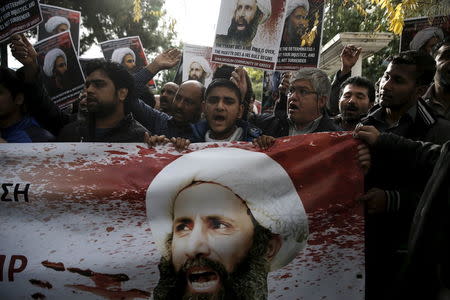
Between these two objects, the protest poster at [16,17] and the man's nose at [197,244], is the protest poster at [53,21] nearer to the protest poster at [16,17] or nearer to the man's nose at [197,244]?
the protest poster at [16,17]

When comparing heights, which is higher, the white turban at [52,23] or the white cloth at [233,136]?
the white turban at [52,23]

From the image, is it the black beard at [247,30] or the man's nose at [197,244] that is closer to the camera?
the man's nose at [197,244]

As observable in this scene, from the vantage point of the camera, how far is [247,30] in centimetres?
398

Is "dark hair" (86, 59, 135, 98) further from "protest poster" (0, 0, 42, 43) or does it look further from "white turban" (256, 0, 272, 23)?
"white turban" (256, 0, 272, 23)

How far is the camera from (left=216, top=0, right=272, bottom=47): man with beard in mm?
3980

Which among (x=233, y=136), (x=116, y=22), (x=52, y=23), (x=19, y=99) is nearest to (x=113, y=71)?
(x=19, y=99)

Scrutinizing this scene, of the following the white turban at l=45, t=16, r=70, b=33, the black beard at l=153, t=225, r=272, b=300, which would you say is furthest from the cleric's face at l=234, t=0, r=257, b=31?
the white turban at l=45, t=16, r=70, b=33

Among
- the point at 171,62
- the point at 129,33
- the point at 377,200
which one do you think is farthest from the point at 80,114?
the point at 129,33

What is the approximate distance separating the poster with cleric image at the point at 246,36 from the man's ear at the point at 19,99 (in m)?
1.53

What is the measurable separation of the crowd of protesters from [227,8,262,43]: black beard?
1.07ft

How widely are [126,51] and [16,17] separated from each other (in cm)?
267

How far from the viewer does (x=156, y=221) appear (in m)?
2.63

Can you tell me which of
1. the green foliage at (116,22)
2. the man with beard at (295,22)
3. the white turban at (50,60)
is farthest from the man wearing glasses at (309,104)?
→ the green foliage at (116,22)

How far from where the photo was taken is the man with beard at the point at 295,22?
4.14 metres
